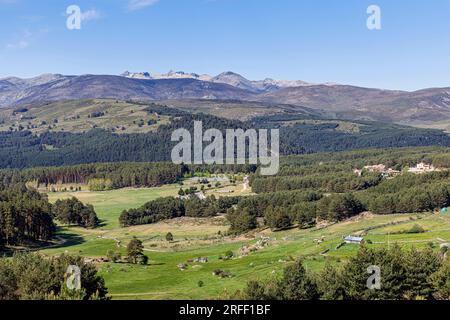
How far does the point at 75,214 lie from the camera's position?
492ft

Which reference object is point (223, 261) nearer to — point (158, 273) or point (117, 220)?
point (158, 273)

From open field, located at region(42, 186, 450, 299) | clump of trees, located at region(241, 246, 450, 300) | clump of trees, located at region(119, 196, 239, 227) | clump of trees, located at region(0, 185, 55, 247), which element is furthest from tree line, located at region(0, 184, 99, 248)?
clump of trees, located at region(241, 246, 450, 300)

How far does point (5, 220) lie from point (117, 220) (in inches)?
1889

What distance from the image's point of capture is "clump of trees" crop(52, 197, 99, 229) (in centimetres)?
14812

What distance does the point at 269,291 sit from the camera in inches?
1983

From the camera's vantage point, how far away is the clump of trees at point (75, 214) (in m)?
148

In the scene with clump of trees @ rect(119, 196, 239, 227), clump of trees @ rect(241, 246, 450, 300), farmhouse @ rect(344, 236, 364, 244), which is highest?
clump of trees @ rect(241, 246, 450, 300)

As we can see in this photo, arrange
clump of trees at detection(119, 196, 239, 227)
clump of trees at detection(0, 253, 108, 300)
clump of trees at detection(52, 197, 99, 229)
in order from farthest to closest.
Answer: clump of trees at detection(119, 196, 239, 227) → clump of trees at detection(52, 197, 99, 229) → clump of trees at detection(0, 253, 108, 300)

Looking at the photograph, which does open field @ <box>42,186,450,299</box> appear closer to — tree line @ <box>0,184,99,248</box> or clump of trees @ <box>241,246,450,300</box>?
tree line @ <box>0,184,99,248</box>

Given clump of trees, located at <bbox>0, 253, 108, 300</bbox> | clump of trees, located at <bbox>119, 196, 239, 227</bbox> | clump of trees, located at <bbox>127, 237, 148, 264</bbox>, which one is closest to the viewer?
clump of trees, located at <bbox>0, 253, 108, 300</bbox>

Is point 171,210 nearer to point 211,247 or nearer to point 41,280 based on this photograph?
point 211,247

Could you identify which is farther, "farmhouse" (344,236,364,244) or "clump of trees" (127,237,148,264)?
"clump of trees" (127,237,148,264)

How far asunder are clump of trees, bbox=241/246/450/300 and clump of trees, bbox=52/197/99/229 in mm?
104008
